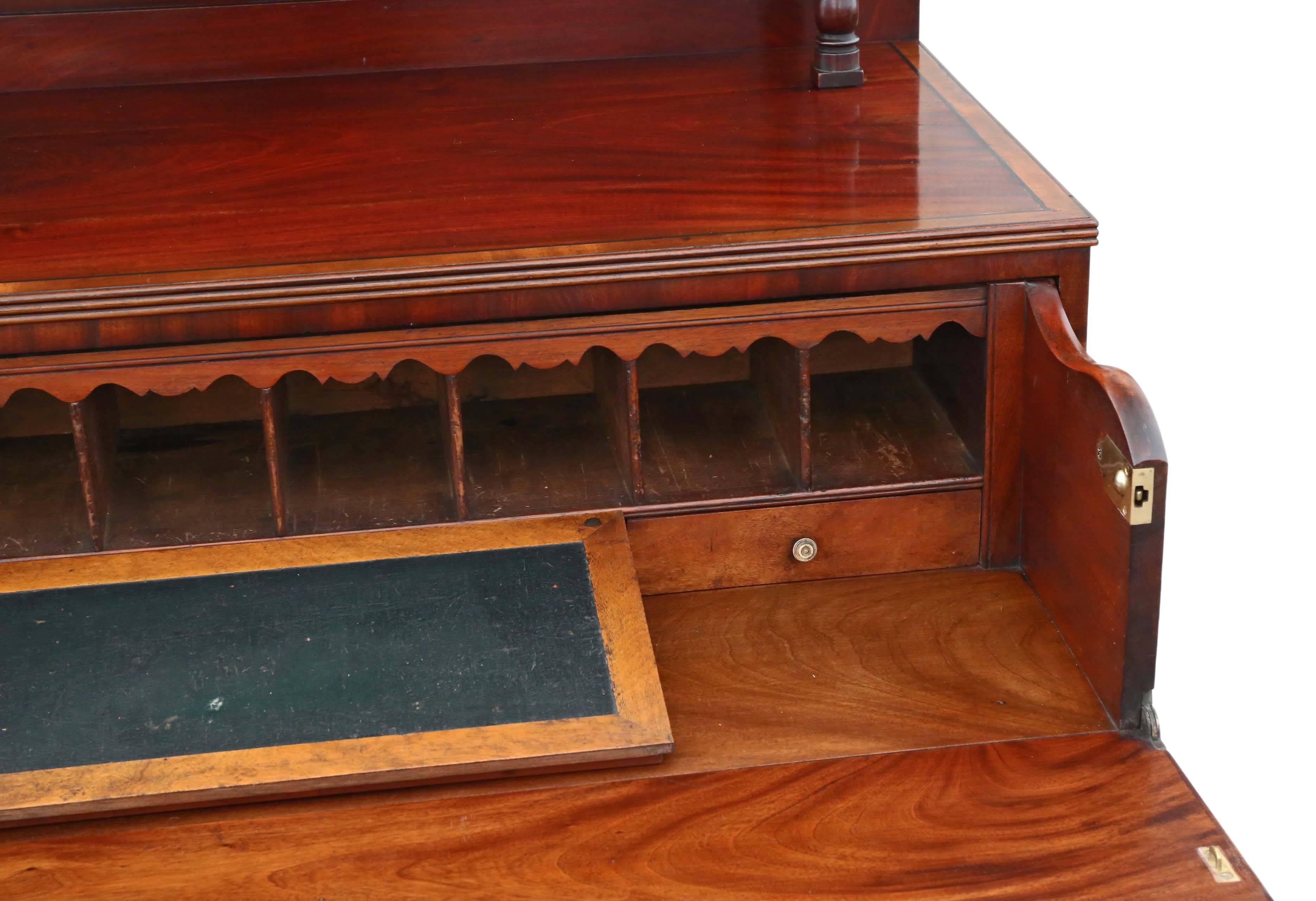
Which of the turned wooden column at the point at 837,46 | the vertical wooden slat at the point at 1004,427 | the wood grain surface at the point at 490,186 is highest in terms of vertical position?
the turned wooden column at the point at 837,46

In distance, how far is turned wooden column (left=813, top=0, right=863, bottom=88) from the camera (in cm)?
217

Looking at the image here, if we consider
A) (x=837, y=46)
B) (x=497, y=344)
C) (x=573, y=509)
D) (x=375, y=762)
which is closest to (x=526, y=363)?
(x=497, y=344)

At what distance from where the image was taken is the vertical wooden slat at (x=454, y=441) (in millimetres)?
1738

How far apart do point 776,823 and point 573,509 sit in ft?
1.59

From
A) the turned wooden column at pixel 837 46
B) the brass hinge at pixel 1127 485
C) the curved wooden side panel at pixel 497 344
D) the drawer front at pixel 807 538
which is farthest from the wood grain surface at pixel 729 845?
the turned wooden column at pixel 837 46

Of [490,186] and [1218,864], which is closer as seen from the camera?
[1218,864]

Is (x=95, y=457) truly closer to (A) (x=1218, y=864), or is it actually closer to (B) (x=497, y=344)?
(B) (x=497, y=344)

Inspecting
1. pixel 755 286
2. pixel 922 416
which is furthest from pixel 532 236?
pixel 922 416

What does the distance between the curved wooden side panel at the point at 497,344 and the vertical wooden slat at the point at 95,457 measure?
0.04m

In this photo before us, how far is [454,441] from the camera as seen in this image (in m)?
1.76

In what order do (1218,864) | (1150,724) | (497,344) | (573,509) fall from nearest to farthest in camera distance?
(1218,864) → (1150,724) → (497,344) → (573,509)

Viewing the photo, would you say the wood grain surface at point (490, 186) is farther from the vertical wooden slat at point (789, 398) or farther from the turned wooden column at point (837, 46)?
the vertical wooden slat at point (789, 398)

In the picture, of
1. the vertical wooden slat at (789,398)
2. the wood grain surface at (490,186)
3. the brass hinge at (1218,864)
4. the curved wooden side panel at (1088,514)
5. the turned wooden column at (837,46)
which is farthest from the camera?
the turned wooden column at (837,46)

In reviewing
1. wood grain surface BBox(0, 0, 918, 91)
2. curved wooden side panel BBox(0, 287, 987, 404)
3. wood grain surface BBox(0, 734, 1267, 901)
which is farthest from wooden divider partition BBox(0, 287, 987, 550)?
wood grain surface BBox(0, 0, 918, 91)
